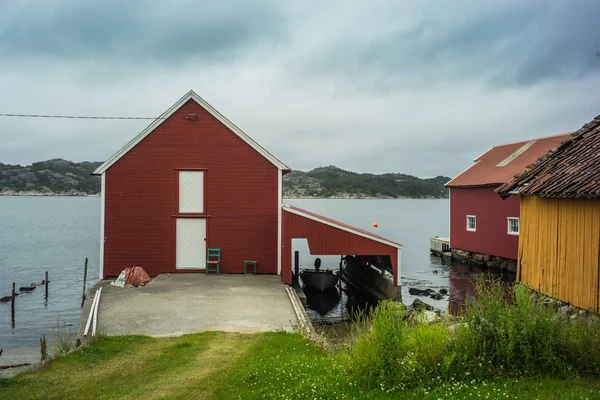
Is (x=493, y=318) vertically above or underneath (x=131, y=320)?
above

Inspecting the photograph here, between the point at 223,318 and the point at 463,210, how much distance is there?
27064 mm

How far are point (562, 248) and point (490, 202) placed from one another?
21073 mm

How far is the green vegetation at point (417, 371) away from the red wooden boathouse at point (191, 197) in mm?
13110

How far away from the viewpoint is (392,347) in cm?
813

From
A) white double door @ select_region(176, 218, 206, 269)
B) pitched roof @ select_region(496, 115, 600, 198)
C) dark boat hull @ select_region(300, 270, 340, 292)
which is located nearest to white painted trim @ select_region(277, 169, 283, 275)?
white double door @ select_region(176, 218, 206, 269)

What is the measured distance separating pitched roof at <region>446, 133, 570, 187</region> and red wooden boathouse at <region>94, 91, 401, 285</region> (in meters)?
16.9

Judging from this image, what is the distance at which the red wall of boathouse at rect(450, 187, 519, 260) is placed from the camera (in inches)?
1282

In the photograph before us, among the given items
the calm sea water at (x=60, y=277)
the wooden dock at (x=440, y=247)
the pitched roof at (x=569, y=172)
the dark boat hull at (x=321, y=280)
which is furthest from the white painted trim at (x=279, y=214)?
the wooden dock at (x=440, y=247)

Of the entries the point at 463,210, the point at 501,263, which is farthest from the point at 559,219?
the point at 463,210

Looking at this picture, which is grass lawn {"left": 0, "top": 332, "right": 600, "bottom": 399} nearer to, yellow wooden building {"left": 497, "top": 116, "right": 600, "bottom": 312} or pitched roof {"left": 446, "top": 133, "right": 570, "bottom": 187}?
yellow wooden building {"left": 497, "top": 116, "right": 600, "bottom": 312}

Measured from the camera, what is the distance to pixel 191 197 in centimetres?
2319

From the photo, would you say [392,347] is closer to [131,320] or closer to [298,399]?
[298,399]

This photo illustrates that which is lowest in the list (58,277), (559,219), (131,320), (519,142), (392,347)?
(58,277)

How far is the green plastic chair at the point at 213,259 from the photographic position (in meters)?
22.9
